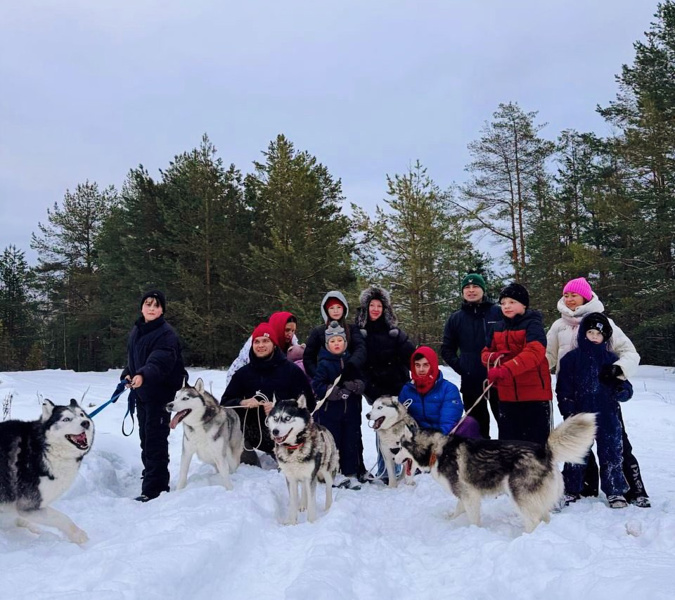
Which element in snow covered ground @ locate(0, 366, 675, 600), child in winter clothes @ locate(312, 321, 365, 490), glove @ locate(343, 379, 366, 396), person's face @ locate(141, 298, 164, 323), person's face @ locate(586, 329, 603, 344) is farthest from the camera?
child in winter clothes @ locate(312, 321, 365, 490)

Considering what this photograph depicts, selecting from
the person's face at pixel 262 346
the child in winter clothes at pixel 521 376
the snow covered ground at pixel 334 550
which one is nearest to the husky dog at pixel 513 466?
the snow covered ground at pixel 334 550

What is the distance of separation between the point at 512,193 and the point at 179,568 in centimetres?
2071

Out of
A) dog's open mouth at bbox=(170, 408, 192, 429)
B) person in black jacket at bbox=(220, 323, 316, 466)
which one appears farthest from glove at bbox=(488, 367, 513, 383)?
dog's open mouth at bbox=(170, 408, 192, 429)

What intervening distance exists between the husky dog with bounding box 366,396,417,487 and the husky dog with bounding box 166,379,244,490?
1537mm

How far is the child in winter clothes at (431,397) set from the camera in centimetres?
534

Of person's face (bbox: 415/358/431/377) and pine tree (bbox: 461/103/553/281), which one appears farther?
pine tree (bbox: 461/103/553/281)

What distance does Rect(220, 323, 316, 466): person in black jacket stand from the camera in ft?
18.6

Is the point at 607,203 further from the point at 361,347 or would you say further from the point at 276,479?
the point at 276,479

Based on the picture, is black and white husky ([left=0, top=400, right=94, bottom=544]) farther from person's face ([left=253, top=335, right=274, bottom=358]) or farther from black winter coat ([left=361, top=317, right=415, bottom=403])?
black winter coat ([left=361, top=317, right=415, bottom=403])

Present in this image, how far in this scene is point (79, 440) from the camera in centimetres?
368

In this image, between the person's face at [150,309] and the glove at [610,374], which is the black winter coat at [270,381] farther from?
the glove at [610,374]

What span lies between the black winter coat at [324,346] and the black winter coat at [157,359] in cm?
148

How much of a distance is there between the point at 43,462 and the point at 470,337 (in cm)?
420

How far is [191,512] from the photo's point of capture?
3730mm
